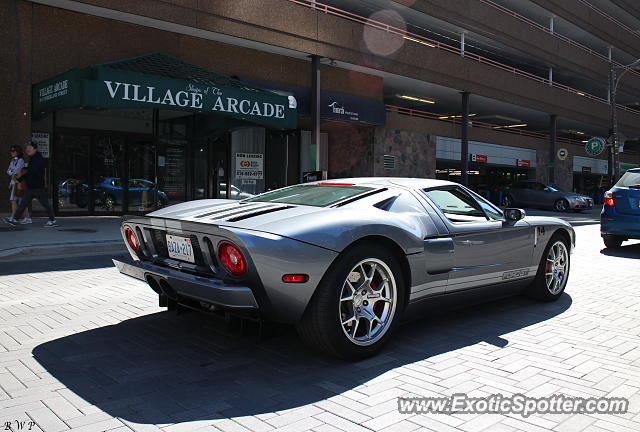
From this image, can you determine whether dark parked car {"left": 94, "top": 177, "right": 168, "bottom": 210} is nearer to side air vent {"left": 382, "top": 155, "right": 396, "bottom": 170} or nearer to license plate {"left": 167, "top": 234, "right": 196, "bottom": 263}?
side air vent {"left": 382, "top": 155, "right": 396, "bottom": 170}

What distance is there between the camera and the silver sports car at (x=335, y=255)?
323 centimetres

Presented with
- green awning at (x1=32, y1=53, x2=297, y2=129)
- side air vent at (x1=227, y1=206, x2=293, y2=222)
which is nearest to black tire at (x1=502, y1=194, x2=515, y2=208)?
green awning at (x1=32, y1=53, x2=297, y2=129)

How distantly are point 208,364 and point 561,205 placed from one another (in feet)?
77.9

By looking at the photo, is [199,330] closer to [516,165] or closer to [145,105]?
[145,105]

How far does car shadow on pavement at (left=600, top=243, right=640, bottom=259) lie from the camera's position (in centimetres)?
959

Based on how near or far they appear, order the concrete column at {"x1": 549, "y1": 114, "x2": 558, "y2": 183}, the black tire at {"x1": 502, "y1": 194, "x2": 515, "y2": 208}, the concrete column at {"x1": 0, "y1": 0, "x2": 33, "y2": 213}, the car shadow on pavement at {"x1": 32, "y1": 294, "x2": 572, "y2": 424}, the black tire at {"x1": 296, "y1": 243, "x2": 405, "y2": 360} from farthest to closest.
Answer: the concrete column at {"x1": 549, "y1": 114, "x2": 558, "y2": 183}, the black tire at {"x1": 502, "y1": 194, "x2": 515, "y2": 208}, the concrete column at {"x1": 0, "y1": 0, "x2": 33, "y2": 213}, the black tire at {"x1": 296, "y1": 243, "x2": 405, "y2": 360}, the car shadow on pavement at {"x1": 32, "y1": 294, "x2": 572, "y2": 424}

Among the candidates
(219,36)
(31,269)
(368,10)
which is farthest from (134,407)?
(368,10)

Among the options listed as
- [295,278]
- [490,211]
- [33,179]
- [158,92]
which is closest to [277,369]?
[295,278]

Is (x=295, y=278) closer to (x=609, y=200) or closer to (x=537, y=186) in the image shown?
(x=609, y=200)

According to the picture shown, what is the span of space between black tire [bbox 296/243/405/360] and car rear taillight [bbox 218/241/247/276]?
491mm

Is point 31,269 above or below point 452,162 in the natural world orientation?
below

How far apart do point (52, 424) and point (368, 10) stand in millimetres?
22738

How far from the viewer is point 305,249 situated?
3.26 metres

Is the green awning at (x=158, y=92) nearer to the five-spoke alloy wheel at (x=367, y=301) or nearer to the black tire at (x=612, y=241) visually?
the black tire at (x=612, y=241)
